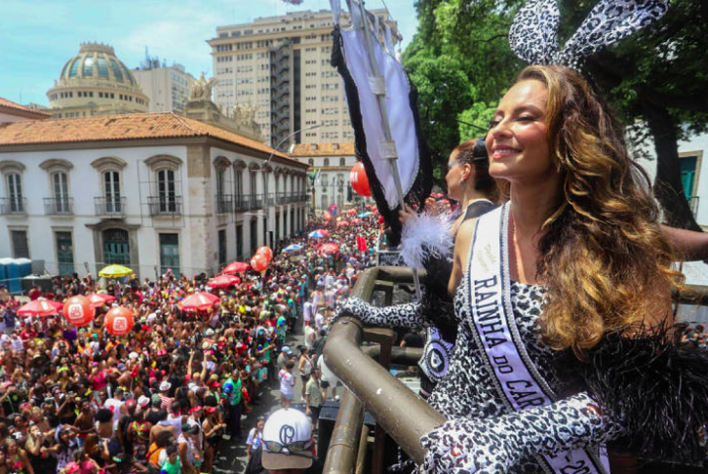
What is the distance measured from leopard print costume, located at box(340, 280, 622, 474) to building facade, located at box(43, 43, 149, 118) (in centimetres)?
8303

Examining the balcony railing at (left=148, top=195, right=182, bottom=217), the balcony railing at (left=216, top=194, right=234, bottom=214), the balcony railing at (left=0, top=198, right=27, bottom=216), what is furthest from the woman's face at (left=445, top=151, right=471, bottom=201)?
the balcony railing at (left=0, top=198, right=27, bottom=216)

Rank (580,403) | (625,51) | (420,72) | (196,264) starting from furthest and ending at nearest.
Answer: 1. (196,264)
2. (420,72)
3. (625,51)
4. (580,403)

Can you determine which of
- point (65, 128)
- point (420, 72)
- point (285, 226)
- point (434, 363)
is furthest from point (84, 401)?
point (285, 226)

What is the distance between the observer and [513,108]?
133 centimetres

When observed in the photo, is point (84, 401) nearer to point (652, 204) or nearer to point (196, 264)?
point (652, 204)

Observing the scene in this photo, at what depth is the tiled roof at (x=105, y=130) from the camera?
21812mm

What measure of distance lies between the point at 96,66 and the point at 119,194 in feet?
229

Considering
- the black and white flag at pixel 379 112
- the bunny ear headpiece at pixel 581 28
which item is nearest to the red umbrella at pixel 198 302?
the black and white flag at pixel 379 112

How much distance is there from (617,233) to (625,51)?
3.85 metres

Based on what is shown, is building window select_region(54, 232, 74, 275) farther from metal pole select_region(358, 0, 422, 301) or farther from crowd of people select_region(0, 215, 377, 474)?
metal pole select_region(358, 0, 422, 301)

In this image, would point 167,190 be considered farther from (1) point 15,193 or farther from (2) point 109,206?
(1) point 15,193

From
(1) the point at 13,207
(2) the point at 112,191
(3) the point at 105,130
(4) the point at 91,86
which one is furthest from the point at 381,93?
(4) the point at 91,86

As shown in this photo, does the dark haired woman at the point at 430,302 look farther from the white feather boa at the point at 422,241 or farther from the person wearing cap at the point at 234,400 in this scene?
the person wearing cap at the point at 234,400

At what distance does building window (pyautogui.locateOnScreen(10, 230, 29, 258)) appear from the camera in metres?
24.6
